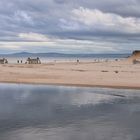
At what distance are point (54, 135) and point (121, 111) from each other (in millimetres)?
7675

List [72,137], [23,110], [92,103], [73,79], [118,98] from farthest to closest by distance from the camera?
[73,79] → [118,98] → [92,103] → [23,110] → [72,137]

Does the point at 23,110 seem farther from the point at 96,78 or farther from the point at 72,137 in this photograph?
the point at 96,78

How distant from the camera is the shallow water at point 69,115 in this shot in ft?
57.0

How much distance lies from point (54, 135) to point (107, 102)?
446 inches

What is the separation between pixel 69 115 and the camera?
73.0 feet

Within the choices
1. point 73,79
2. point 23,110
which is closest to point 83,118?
point 23,110

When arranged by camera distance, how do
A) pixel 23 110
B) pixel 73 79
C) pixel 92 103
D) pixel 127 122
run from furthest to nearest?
pixel 73 79 → pixel 92 103 → pixel 23 110 → pixel 127 122

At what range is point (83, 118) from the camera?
21422mm

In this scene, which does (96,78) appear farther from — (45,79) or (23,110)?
(23,110)

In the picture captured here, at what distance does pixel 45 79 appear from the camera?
152ft

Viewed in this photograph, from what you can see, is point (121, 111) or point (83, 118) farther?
point (121, 111)

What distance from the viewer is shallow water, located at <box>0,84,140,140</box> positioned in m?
17.4

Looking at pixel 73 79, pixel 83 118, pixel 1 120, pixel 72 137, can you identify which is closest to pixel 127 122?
pixel 83 118

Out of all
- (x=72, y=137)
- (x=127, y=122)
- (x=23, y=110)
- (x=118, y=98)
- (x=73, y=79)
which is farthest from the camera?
(x=73, y=79)
